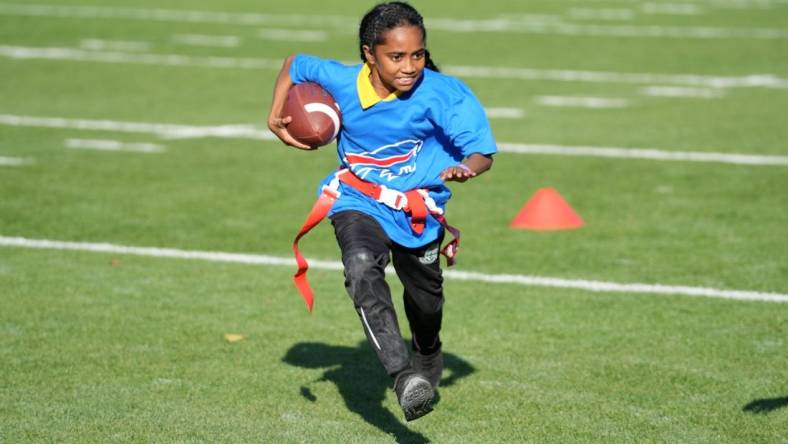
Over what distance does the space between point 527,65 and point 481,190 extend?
8.81 meters

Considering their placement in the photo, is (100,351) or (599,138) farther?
(599,138)

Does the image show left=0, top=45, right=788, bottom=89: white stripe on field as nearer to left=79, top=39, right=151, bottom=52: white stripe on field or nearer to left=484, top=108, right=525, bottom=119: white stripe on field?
left=79, top=39, right=151, bottom=52: white stripe on field

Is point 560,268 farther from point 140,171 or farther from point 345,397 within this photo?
point 140,171

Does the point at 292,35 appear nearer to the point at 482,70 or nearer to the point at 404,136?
the point at 482,70

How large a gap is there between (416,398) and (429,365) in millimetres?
1409

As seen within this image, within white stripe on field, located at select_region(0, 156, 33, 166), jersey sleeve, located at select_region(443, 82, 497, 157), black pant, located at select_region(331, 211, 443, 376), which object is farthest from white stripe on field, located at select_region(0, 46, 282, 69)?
jersey sleeve, located at select_region(443, 82, 497, 157)

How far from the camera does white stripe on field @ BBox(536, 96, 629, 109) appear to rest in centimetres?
1714

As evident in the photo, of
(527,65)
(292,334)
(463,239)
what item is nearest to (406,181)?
(292,334)

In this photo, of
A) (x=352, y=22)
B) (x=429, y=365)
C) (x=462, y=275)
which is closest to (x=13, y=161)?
(x=462, y=275)

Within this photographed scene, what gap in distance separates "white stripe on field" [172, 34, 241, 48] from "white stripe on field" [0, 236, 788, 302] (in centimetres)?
1360

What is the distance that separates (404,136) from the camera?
636cm

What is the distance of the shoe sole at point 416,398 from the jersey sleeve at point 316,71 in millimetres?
1641

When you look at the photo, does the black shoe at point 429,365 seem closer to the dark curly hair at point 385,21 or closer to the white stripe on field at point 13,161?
the dark curly hair at point 385,21

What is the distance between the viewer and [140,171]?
42.7 feet
